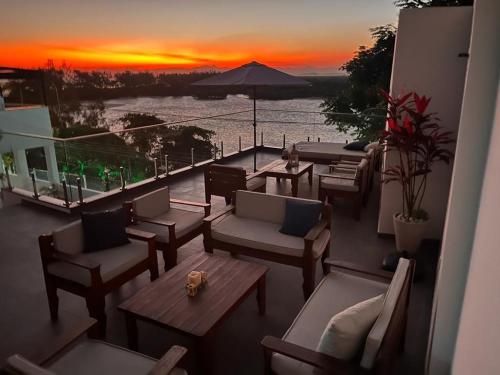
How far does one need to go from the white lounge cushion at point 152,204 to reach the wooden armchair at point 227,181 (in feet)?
4.16

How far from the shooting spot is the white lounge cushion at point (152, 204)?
414cm

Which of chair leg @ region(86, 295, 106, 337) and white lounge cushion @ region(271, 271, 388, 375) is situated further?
chair leg @ region(86, 295, 106, 337)

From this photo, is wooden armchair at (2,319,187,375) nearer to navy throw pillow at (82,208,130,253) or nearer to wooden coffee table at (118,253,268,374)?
wooden coffee table at (118,253,268,374)

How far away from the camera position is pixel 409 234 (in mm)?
4148

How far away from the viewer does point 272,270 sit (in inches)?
161

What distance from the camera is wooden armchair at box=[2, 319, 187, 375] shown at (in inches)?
79.9

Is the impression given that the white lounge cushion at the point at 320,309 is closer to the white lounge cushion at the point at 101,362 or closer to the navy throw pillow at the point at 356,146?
the white lounge cushion at the point at 101,362

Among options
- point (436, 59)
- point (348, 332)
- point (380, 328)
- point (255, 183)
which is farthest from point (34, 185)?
point (436, 59)

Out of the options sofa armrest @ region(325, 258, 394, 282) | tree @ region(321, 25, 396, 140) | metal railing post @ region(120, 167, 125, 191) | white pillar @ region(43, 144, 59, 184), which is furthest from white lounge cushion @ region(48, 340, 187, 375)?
tree @ region(321, 25, 396, 140)

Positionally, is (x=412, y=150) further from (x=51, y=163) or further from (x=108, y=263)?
(x=51, y=163)

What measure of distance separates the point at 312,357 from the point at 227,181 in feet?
12.6

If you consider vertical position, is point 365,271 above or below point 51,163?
below

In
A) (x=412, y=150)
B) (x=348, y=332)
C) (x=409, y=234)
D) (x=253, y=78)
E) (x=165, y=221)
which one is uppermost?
(x=253, y=78)

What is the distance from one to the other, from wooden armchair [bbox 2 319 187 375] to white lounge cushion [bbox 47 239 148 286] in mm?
A: 876
